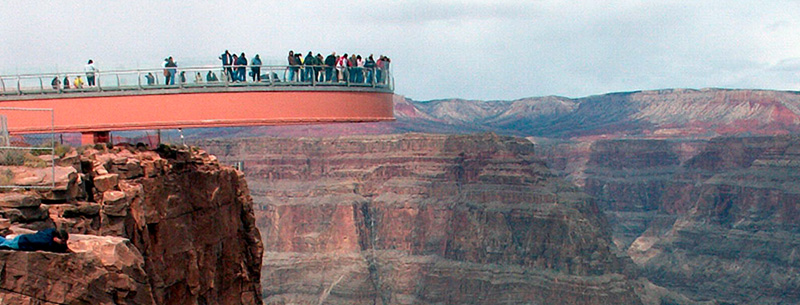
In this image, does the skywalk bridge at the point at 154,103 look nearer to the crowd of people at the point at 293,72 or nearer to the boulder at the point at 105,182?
the crowd of people at the point at 293,72

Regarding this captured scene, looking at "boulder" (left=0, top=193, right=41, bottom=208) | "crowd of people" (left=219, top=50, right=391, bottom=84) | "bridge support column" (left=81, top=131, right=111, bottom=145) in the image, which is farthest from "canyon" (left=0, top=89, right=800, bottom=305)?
"boulder" (left=0, top=193, right=41, bottom=208)

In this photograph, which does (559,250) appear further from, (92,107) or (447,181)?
(92,107)

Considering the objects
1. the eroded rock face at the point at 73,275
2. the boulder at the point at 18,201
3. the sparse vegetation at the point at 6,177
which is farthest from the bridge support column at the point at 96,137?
the eroded rock face at the point at 73,275

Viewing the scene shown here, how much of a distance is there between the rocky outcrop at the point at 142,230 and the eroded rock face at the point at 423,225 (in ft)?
308

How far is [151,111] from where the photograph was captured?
2419 cm

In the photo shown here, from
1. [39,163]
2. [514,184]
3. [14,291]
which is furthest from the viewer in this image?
[514,184]

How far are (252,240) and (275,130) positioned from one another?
163062mm

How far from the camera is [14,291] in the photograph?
506 inches

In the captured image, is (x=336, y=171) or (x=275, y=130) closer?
(x=336, y=171)

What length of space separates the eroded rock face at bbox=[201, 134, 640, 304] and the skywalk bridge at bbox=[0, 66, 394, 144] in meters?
95.3

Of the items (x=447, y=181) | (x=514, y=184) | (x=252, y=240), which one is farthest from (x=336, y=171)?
(x=252, y=240)

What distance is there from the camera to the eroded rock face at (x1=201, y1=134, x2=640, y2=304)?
4825 inches

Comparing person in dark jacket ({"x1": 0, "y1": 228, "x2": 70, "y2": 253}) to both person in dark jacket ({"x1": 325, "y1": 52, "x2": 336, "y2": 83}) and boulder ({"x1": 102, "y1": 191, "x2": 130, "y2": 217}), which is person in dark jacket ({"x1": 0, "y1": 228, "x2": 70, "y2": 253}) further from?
person in dark jacket ({"x1": 325, "y1": 52, "x2": 336, "y2": 83})

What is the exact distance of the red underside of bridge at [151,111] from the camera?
24000 mm
